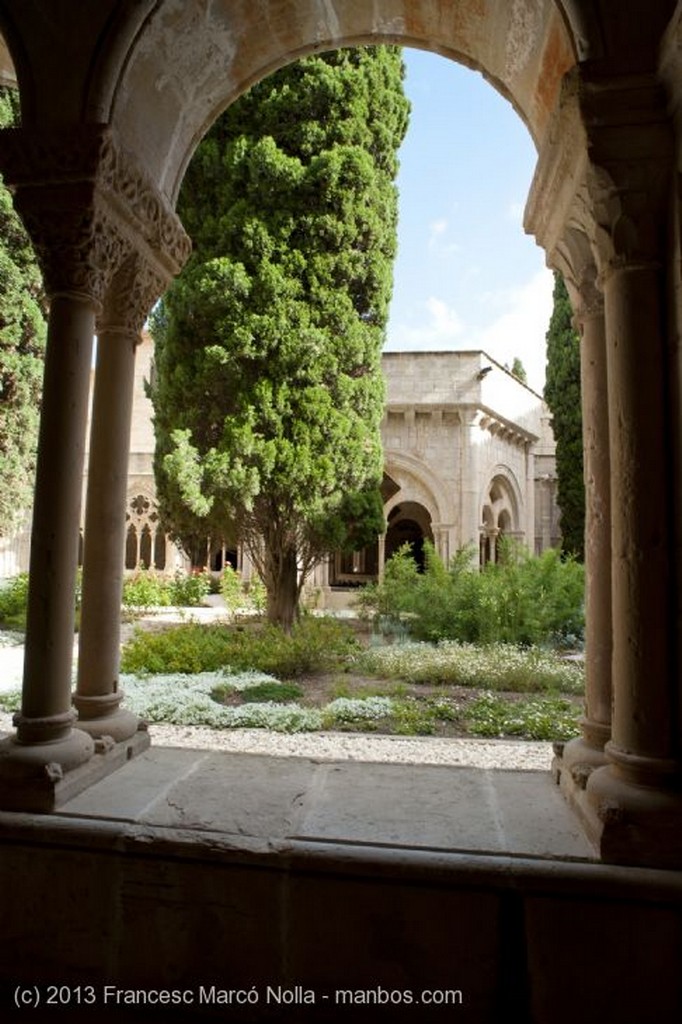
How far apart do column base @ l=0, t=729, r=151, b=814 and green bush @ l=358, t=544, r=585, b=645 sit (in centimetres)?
639

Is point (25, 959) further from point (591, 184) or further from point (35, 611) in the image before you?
point (591, 184)

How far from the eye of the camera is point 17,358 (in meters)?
10.3

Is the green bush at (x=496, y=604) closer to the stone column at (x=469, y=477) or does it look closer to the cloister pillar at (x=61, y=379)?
the stone column at (x=469, y=477)

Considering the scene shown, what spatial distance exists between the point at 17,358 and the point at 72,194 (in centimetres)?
919

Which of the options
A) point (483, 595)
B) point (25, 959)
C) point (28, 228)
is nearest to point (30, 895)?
point (25, 959)

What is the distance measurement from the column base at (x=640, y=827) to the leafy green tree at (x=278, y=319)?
21.9ft

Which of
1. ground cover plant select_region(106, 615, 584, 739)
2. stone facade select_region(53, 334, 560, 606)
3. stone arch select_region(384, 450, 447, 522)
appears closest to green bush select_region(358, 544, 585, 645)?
ground cover plant select_region(106, 615, 584, 739)

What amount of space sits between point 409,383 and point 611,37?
46.6 ft

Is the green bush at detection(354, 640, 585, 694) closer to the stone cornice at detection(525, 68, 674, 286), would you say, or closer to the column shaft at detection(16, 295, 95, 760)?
the column shaft at detection(16, 295, 95, 760)

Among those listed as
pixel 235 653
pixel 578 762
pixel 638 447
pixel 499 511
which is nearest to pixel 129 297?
pixel 638 447

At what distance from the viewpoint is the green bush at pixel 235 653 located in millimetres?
6836

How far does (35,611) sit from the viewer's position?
2.25 meters

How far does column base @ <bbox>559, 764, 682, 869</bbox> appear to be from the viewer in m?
1.70

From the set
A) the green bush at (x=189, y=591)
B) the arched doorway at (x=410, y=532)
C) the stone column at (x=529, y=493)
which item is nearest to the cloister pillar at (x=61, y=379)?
the green bush at (x=189, y=591)
